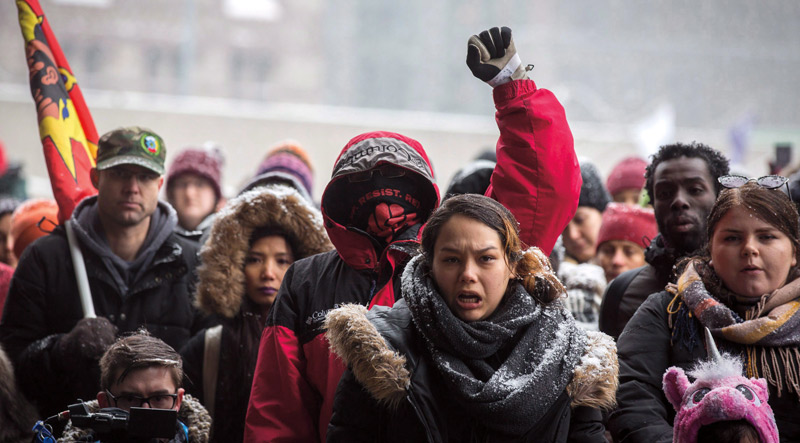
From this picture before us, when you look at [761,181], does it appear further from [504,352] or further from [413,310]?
[413,310]

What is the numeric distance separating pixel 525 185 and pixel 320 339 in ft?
2.79

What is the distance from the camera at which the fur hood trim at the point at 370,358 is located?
2412 mm

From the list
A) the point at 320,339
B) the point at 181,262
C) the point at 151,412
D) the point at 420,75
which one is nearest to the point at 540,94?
the point at 320,339

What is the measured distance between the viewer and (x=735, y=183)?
3.09 meters

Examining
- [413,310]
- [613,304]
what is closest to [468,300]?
[413,310]

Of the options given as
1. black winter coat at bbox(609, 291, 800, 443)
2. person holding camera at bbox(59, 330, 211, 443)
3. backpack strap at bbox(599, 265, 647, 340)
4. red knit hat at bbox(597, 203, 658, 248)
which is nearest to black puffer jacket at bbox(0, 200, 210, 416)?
person holding camera at bbox(59, 330, 211, 443)

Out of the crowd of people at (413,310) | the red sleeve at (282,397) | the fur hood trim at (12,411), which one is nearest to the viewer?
the crowd of people at (413,310)

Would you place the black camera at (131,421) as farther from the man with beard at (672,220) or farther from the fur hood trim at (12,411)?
the man with beard at (672,220)

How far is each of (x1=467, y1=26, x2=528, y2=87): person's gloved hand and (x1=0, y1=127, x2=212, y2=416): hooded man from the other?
1945mm

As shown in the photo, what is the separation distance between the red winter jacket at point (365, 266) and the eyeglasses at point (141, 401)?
1.08 ft

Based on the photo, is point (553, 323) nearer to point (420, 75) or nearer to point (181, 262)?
point (181, 262)

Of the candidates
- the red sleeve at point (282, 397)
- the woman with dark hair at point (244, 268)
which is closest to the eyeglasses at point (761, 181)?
the red sleeve at point (282, 397)

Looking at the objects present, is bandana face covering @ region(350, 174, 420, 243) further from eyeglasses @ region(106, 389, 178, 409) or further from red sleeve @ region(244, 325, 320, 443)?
eyeglasses @ region(106, 389, 178, 409)

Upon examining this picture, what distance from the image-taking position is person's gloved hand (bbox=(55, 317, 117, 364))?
364 centimetres
